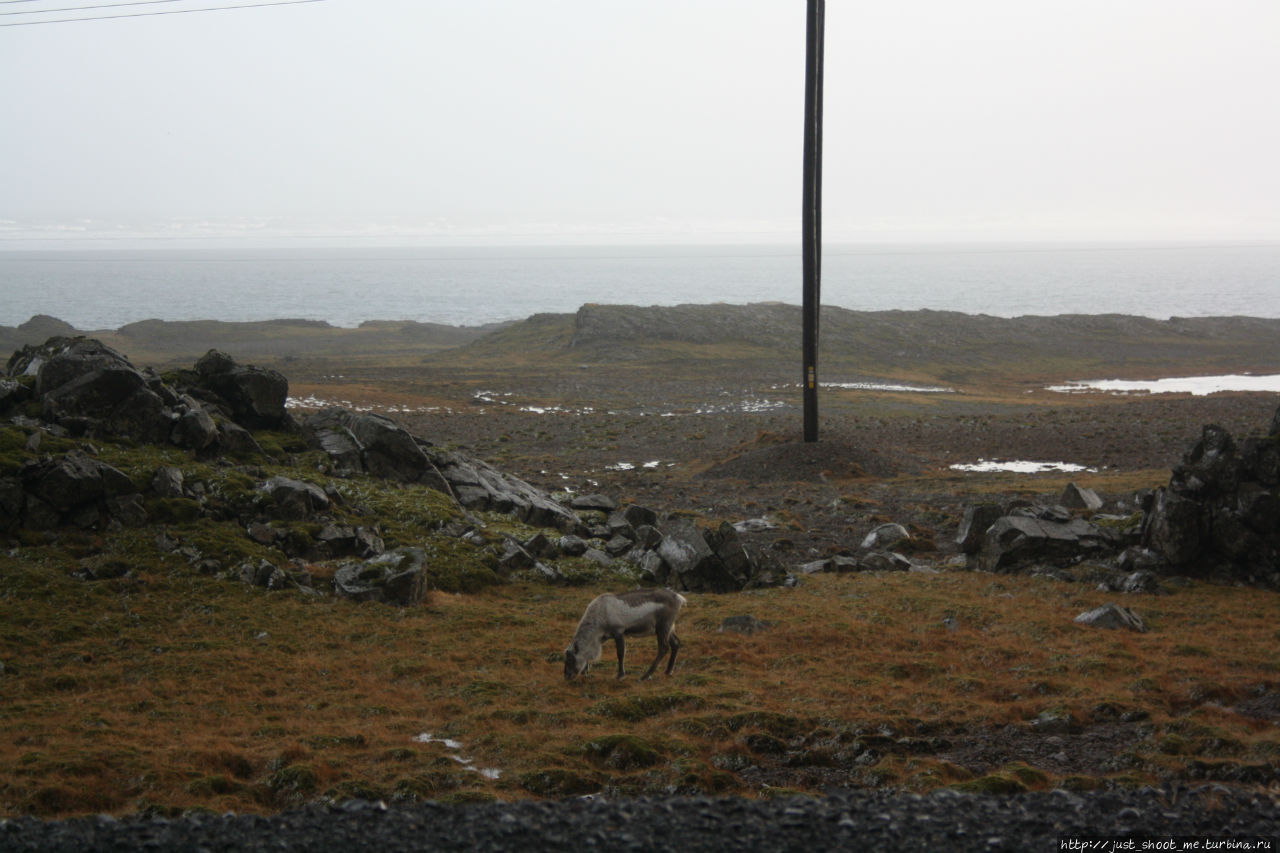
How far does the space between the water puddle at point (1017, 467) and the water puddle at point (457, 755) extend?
31232 mm

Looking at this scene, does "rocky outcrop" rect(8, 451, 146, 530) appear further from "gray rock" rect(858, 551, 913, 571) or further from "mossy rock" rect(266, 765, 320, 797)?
"gray rock" rect(858, 551, 913, 571)

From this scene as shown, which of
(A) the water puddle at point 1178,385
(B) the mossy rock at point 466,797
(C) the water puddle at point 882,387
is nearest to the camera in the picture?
(B) the mossy rock at point 466,797

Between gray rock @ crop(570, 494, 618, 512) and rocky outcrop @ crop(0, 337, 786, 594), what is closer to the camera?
rocky outcrop @ crop(0, 337, 786, 594)

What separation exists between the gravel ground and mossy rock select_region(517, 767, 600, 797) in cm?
101

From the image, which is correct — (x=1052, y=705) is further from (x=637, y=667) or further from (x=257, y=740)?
(x=257, y=740)

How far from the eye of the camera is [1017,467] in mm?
39938

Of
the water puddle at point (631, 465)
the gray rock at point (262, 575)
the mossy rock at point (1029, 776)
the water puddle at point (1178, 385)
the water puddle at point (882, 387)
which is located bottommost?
the mossy rock at point (1029, 776)

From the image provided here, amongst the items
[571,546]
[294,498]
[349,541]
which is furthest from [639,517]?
→ [294,498]

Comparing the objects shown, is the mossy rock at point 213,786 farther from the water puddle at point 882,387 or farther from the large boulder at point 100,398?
the water puddle at point 882,387

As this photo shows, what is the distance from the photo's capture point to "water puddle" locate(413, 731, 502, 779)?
38.1 ft

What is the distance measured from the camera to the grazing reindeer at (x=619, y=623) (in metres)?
15.1

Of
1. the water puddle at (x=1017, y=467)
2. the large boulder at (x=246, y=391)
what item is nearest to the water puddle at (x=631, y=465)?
the water puddle at (x=1017, y=467)

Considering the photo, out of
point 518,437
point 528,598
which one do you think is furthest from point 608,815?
point 518,437

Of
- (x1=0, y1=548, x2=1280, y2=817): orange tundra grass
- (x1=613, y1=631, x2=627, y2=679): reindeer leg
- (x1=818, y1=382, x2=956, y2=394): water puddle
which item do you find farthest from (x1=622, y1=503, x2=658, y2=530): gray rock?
(x1=818, y1=382, x2=956, y2=394): water puddle
